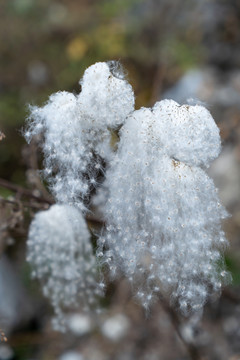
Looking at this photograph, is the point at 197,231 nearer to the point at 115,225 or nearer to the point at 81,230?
the point at 115,225

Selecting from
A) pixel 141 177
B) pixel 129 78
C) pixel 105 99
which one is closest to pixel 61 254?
pixel 141 177

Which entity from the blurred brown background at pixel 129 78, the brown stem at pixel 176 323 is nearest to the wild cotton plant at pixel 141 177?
the brown stem at pixel 176 323

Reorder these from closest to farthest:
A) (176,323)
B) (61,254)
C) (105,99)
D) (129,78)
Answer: (105,99)
(61,254)
(176,323)
(129,78)

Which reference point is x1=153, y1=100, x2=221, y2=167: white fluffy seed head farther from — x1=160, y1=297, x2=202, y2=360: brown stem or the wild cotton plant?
x1=160, y1=297, x2=202, y2=360: brown stem

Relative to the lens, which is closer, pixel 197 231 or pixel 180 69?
pixel 197 231


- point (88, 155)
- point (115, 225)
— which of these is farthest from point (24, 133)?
point (115, 225)

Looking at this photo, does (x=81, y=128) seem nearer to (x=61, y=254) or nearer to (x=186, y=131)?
(x=186, y=131)

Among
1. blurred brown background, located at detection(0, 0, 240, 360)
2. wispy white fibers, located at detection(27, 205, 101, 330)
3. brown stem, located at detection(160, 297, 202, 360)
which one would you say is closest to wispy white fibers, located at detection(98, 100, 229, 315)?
wispy white fibers, located at detection(27, 205, 101, 330)
